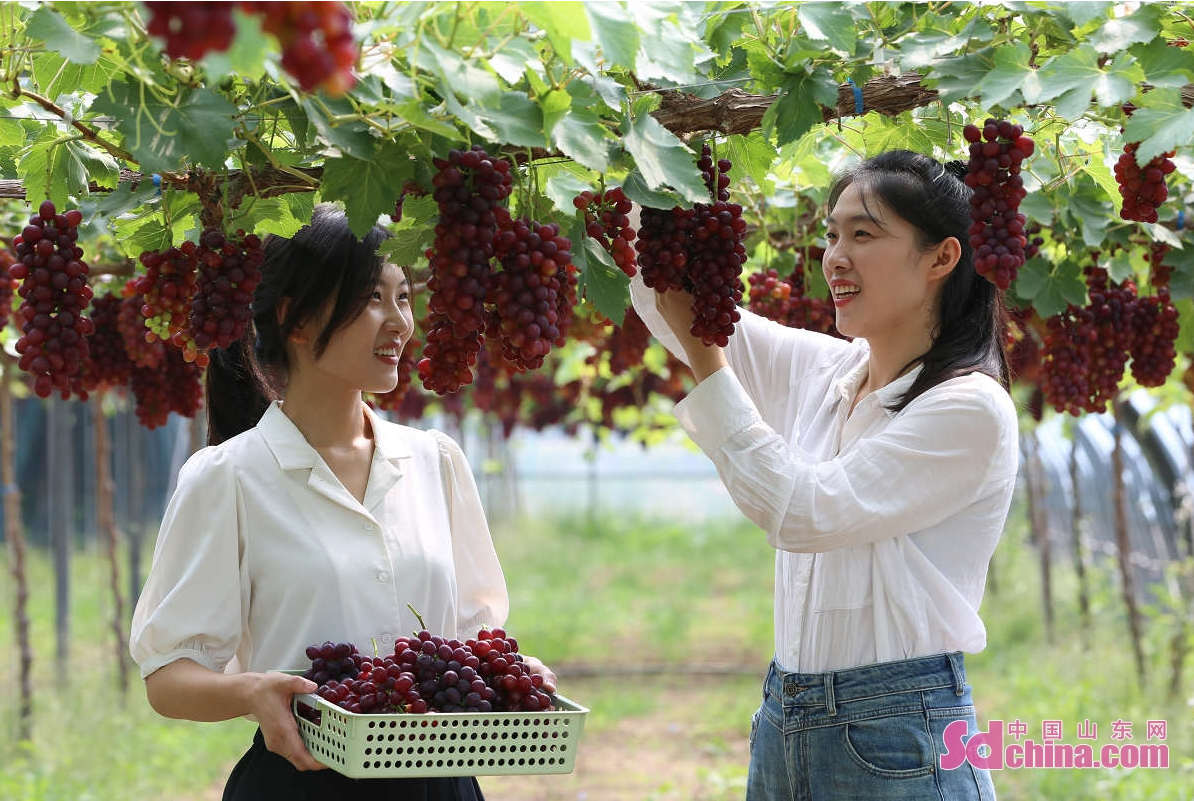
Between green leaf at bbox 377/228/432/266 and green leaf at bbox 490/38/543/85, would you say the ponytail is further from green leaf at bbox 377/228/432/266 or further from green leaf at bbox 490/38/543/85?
green leaf at bbox 490/38/543/85

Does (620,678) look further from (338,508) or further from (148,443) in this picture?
(148,443)

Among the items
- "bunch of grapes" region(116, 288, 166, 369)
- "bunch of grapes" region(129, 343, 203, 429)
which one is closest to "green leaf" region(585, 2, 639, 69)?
"bunch of grapes" region(116, 288, 166, 369)

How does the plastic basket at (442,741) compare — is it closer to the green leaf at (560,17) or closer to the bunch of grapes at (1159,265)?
the green leaf at (560,17)

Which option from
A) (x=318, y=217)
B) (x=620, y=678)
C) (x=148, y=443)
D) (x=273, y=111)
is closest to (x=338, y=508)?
(x=318, y=217)

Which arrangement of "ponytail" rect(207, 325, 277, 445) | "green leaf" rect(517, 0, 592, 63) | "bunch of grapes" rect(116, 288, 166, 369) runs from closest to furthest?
"green leaf" rect(517, 0, 592, 63) → "ponytail" rect(207, 325, 277, 445) → "bunch of grapes" rect(116, 288, 166, 369)

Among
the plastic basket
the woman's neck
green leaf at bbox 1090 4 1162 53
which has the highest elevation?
green leaf at bbox 1090 4 1162 53

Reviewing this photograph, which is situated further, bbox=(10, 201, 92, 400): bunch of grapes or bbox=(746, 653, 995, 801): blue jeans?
bbox=(746, 653, 995, 801): blue jeans

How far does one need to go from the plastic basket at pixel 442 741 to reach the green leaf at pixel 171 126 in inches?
31.5

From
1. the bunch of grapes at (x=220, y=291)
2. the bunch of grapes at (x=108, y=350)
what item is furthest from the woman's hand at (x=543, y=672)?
the bunch of grapes at (x=108, y=350)

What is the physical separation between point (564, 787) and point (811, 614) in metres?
4.36

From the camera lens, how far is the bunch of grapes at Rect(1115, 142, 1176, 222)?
6.69 feet

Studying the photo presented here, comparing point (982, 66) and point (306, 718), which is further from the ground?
point (982, 66)

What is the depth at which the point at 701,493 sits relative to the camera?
24.0 meters

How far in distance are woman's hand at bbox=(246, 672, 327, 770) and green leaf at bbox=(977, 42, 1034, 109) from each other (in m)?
1.37
